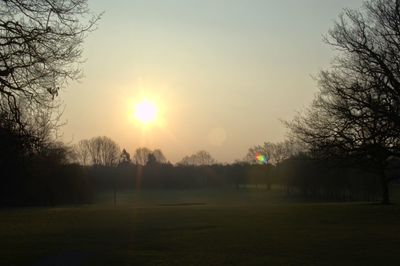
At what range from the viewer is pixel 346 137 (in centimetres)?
3381

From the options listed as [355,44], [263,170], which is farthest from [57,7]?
[263,170]

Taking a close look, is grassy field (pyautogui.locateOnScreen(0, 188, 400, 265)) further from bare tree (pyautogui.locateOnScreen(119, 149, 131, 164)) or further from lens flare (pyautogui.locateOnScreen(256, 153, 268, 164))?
bare tree (pyautogui.locateOnScreen(119, 149, 131, 164))

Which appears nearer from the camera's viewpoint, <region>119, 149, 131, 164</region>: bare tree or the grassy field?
the grassy field

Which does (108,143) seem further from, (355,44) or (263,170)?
(355,44)

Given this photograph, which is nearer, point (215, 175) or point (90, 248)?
point (90, 248)

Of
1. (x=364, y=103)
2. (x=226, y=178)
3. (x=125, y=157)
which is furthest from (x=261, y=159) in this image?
(x=364, y=103)

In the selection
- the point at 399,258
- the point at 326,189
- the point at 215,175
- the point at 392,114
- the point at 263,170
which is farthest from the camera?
the point at 215,175

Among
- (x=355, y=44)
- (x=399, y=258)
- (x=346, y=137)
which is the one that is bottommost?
(x=399, y=258)

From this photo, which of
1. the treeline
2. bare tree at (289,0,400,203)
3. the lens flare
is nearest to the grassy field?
bare tree at (289,0,400,203)

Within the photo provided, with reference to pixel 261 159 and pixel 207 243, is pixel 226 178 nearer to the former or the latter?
pixel 261 159

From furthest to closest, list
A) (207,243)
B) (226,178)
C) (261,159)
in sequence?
(226,178), (261,159), (207,243)

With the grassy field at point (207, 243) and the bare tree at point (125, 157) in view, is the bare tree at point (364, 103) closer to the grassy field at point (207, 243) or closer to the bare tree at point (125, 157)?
the grassy field at point (207, 243)

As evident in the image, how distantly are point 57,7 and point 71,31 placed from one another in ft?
2.52

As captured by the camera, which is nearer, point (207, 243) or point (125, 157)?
point (207, 243)
